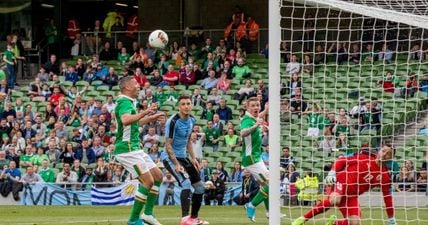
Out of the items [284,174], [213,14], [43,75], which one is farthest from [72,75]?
[284,174]

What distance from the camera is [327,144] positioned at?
21.3 m

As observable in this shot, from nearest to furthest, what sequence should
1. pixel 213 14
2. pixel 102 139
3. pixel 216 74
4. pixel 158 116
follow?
pixel 158 116, pixel 102 139, pixel 216 74, pixel 213 14

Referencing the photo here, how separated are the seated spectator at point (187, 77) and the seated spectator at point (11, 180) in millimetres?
6410

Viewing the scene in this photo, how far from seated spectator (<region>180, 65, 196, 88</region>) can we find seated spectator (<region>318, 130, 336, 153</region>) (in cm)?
1211

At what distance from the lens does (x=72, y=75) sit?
3478 centimetres

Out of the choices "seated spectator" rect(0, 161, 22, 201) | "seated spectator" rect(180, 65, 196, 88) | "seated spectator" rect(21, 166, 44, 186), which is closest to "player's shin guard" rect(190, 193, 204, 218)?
"seated spectator" rect(0, 161, 22, 201)

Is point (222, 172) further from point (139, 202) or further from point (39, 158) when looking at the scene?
point (139, 202)

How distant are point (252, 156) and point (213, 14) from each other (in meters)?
20.5

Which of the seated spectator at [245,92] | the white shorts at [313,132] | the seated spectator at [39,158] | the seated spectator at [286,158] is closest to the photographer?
the seated spectator at [286,158]

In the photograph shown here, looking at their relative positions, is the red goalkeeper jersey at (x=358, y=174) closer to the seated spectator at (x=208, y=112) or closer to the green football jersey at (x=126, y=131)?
the green football jersey at (x=126, y=131)

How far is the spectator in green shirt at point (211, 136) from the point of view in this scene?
97.8 feet

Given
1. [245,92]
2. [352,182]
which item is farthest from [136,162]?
[245,92]

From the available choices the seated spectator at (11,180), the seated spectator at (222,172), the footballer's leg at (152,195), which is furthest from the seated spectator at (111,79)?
the footballer's leg at (152,195)

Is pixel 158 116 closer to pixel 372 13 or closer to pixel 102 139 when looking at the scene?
pixel 372 13
